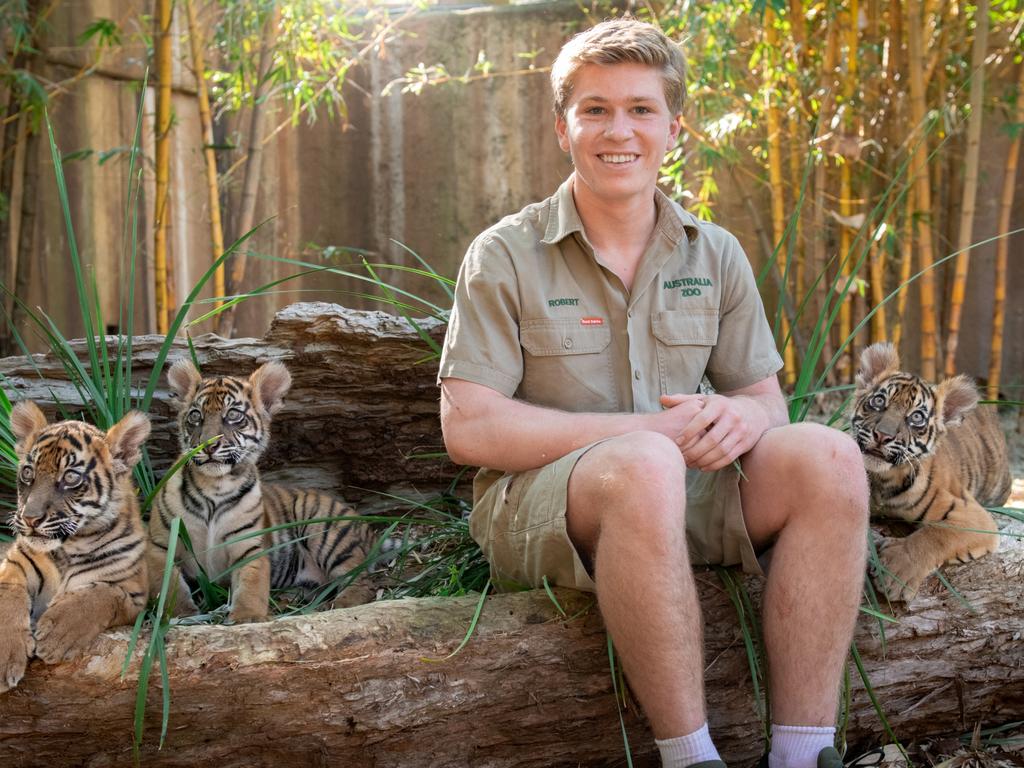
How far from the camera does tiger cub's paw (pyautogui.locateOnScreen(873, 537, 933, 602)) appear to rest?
9.50 ft

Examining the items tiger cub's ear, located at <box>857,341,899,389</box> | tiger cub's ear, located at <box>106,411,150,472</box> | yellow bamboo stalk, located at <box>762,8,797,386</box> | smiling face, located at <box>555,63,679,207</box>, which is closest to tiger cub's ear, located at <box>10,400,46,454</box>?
tiger cub's ear, located at <box>106,411,150,472</box>

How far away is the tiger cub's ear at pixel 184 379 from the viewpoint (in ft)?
11.2

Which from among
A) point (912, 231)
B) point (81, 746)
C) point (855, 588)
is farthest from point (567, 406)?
point (912, 231)

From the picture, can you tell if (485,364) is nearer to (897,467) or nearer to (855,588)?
(855,588)

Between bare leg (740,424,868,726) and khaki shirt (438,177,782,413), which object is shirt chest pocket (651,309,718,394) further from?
bare leg (740,424,868,726)

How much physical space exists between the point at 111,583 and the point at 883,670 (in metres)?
2.01

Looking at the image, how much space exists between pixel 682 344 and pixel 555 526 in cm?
70

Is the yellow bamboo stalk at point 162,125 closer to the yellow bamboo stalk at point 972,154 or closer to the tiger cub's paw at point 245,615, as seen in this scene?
the tiger cub's paw at point 245,615

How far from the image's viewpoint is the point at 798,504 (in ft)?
8.09

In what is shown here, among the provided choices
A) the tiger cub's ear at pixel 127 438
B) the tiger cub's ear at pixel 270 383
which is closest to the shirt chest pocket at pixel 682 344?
the tiger cub's ear at pixel 270 383

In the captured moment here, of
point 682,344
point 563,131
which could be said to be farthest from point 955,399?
point 563,131

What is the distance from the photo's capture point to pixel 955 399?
325cm

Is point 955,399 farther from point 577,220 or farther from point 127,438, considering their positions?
point 127,438

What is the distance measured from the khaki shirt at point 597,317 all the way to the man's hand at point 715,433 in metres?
0.34
